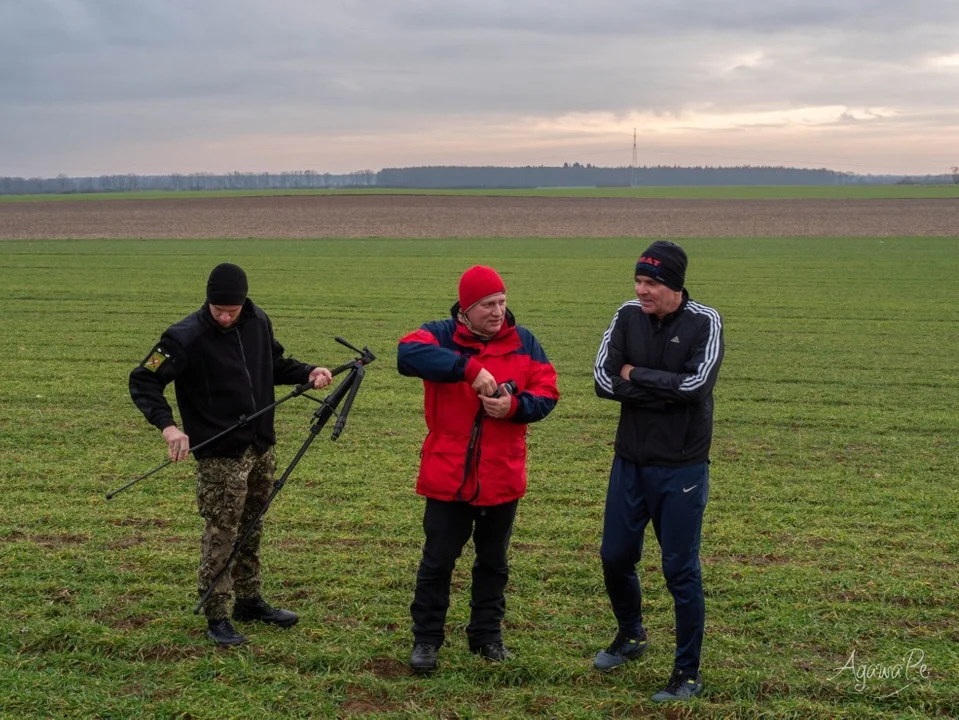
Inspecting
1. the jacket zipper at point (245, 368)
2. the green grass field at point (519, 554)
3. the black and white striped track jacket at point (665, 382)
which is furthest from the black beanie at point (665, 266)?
the jacket zipper at point (245, 368)

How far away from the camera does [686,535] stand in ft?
15.2

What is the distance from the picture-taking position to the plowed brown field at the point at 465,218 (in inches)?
1796

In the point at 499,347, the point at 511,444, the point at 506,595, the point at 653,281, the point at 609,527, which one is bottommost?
the point at 506,595

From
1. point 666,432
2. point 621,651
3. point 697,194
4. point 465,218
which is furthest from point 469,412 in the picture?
point 697,194

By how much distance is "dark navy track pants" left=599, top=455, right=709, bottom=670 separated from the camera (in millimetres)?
4629

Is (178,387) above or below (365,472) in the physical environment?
above

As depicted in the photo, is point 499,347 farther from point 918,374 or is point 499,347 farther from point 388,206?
point 388,206

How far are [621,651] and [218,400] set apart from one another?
7.92 ft

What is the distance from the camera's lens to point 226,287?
→ 496 centimetres

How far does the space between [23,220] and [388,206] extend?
1030 inches

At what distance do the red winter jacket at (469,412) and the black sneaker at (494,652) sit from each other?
2.50 ft

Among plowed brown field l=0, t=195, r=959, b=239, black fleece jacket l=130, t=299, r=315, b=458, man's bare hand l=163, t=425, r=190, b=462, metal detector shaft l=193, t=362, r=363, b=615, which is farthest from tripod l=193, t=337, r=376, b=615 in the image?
plowed brown field l=0, t=195, r=959, b=239

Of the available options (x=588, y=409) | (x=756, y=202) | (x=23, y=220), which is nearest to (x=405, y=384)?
(x=588, y=409)

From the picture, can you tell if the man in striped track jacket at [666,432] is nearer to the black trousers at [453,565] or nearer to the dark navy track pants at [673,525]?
the dark navy track pants at [673,525]
